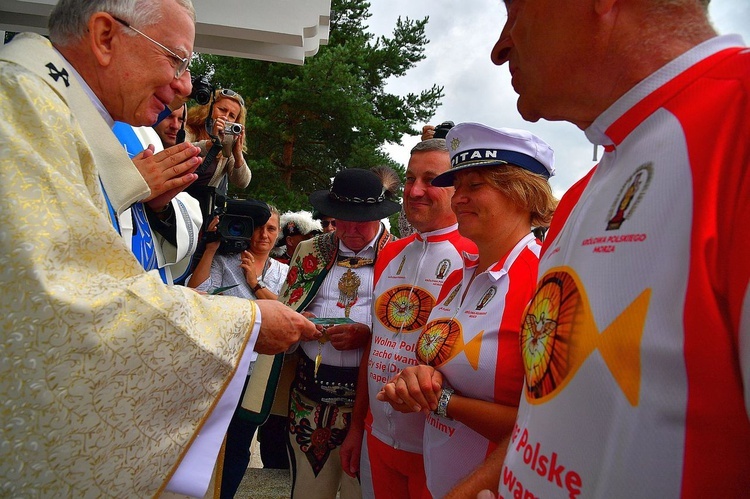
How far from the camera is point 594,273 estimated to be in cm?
104

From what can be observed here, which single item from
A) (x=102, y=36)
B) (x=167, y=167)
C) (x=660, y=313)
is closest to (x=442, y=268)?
(x=167, y=167)

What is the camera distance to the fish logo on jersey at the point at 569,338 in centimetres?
92

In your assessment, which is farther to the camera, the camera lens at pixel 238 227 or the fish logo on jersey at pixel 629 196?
the camera lens at pixel 238 227

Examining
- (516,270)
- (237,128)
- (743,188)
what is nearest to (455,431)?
(516,270)

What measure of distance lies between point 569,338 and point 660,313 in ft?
0.68

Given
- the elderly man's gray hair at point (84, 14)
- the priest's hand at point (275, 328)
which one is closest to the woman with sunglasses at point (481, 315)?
the priest's hand at point (275, 328)

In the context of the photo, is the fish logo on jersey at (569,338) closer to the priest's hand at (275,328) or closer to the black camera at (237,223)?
the priest's hand at (275,328)

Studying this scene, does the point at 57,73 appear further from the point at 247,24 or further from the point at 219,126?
the point at 247,24

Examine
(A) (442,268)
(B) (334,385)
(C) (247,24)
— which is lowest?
(B) (334,385)

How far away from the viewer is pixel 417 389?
2.07 m

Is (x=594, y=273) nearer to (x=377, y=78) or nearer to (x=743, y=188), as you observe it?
(x=743, y=188)

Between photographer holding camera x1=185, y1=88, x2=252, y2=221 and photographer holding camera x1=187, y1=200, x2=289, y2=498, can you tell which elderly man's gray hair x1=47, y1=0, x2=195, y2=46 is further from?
photographer holding camera x1=187, y1=200, x2=289, y2=498

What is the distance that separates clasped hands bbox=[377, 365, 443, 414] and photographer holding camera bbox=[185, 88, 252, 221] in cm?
207

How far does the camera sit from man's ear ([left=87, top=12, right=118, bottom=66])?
1.90 metres
